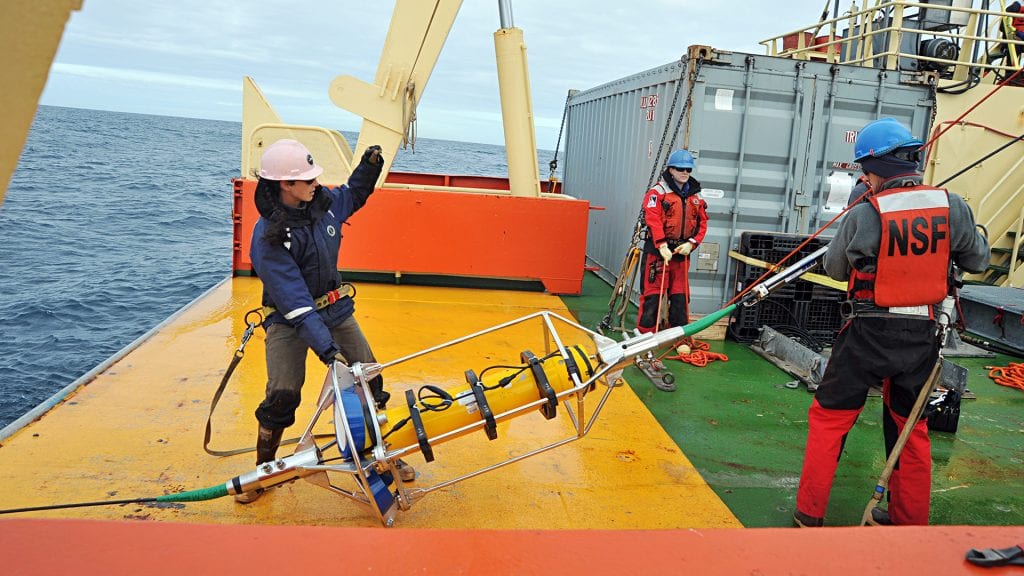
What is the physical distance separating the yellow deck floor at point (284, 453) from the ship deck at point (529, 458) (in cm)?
1

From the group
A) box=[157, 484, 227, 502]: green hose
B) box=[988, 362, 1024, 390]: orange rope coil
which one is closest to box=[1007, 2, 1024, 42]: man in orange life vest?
box=[988, 362, 1024, 390]: orange rope coil

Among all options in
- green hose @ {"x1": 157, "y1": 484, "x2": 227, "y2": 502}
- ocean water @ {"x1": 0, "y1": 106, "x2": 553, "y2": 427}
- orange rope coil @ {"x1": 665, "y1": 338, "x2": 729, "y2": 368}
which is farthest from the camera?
ocean water @ {"x1": 0, "y1": 106, "x2": 553, "y2": 427}

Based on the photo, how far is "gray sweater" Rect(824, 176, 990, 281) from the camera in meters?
3.43

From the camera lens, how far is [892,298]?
11.4 feet

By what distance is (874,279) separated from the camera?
3553 millimetres

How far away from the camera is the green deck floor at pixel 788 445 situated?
414 centimetres

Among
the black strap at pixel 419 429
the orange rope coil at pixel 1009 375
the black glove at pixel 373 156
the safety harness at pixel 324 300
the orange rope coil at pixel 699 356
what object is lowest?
the orange rope coil at pixel 699 356

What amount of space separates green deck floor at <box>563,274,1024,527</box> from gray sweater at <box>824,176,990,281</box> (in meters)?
1.50

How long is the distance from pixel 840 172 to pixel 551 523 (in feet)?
18.7

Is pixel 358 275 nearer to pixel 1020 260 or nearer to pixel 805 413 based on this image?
pixel 805 413

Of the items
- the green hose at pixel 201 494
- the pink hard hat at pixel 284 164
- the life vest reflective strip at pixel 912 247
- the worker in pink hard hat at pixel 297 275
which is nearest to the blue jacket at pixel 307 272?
the worker in pink hard hat at pixel 297 275

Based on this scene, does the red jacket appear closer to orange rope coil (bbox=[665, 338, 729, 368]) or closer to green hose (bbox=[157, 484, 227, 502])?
orange rope coil (bbox=[665, 338, 729, 368])

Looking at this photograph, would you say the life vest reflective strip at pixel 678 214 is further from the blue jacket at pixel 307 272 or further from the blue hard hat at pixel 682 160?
the blue jacket at pixel 307 272

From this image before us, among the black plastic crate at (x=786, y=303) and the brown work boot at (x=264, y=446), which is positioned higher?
the black plastic crate at (x=786, y=303)
